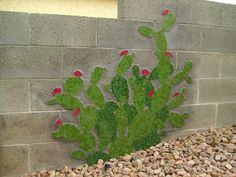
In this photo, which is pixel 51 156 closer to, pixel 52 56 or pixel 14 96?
pixel 14 96

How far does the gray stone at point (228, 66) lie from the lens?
127 inches

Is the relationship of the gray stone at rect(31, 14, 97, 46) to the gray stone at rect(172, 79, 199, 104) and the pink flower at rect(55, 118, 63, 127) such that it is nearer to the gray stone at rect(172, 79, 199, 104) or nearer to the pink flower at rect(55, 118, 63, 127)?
the pink flower at rect(55, 118, 63, 127)

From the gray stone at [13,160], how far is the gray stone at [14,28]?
0.96 metres

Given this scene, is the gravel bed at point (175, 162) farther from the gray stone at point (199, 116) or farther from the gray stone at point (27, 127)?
the gray stone at point (27, 127)

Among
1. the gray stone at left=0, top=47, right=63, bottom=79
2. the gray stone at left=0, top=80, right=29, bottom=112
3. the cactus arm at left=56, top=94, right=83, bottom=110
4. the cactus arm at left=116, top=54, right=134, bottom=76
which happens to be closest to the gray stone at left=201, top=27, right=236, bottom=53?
the cactus arm at left=116, top=54, right=134, bottom=76

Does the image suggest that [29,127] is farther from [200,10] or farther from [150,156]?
[200,10]

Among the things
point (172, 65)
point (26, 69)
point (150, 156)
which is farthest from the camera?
point (172, 65)

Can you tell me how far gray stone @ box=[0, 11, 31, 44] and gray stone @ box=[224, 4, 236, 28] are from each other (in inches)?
92.3

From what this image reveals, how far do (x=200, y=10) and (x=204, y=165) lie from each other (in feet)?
5.72

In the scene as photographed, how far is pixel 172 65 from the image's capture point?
2.88 metres

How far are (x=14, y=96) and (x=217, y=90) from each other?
7.77 feet

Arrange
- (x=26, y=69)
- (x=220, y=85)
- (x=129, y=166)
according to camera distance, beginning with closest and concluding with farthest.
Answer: (x=26, y=69) < (x=129, y=166) < (x=220, y=85)

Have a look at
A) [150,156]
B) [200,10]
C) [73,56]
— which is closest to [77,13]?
[73,56]

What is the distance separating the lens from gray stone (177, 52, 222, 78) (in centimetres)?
295
